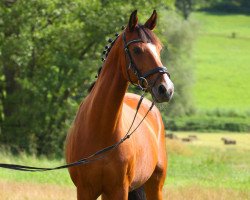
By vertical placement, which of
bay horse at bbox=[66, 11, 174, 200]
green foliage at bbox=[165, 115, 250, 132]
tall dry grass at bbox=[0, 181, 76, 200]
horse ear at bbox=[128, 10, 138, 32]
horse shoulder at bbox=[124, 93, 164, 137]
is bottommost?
green foliage at bbox=[165, 115, 250, 132]

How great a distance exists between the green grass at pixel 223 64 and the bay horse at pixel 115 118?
5856cm

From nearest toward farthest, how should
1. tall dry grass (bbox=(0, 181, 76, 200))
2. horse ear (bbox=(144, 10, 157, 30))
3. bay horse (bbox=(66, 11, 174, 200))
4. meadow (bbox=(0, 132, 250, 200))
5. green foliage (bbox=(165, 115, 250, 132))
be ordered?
bay horse (bbox=(66, 11, 174, 200)), horse ear (bbox=(144, 10, 157, 30)), tall dry grass (bbox=(0, 181, 76, 200)), meadow (bbox=(0, 132, 250, 200)), green foliage (bbox=(165, 115, 250, 132))

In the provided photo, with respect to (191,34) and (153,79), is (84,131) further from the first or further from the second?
(191,34)

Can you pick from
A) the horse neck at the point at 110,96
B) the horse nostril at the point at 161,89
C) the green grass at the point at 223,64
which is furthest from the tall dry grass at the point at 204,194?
the green grass at the point at 223,64

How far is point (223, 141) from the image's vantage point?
47062 millimetres

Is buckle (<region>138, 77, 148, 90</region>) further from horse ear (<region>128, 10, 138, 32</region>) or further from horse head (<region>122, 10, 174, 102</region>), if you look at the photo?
horse ear (<region>128, 10, 138, 32</region>)

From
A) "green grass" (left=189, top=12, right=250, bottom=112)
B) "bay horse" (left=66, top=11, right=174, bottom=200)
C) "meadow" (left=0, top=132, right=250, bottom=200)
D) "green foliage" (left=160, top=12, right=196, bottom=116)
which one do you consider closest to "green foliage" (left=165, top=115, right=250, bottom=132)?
"green foliage" (left=160, top=12, right=196, bottom=116)

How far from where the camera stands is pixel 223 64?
87625mm

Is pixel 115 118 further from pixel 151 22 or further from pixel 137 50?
pixel 151 22

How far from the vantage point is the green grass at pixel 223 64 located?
72875mm

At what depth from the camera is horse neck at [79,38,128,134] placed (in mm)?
7598

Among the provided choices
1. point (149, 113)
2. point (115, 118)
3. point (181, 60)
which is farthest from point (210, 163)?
point (181, 60)

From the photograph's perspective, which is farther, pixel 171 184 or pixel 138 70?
pixel 171 184

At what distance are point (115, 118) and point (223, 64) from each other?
80869mm
